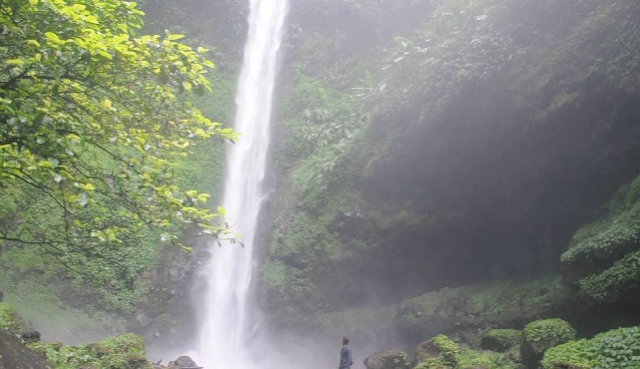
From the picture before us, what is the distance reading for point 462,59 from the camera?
13.9m

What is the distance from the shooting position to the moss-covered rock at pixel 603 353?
7.46m

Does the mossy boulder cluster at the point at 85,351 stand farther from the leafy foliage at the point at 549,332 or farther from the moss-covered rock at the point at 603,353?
the moss-covered rock at the point at 603,353

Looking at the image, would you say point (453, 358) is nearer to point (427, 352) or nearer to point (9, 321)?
point (427, 352)

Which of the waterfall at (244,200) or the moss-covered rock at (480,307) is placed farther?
the waterfall at (244,200)

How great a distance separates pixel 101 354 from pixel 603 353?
8450 millimetres

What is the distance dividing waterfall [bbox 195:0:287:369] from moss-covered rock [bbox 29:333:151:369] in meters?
3.42

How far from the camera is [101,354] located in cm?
980

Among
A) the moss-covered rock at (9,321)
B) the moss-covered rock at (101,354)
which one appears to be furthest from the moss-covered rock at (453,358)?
the moss-covered rock at (9,321)

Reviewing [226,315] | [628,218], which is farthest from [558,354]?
[226,315]

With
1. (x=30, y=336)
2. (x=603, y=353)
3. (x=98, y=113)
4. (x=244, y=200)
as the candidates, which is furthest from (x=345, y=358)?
(x=244, y=200)

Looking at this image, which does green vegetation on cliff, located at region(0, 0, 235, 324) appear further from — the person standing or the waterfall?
the waterfall

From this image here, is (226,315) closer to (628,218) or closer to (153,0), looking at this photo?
(628,218)

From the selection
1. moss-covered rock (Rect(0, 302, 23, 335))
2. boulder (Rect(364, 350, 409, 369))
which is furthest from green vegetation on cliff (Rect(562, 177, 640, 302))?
moss-covered rock (Rect(0, 302, 23, 335))

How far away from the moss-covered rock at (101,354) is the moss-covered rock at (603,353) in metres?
7.17
